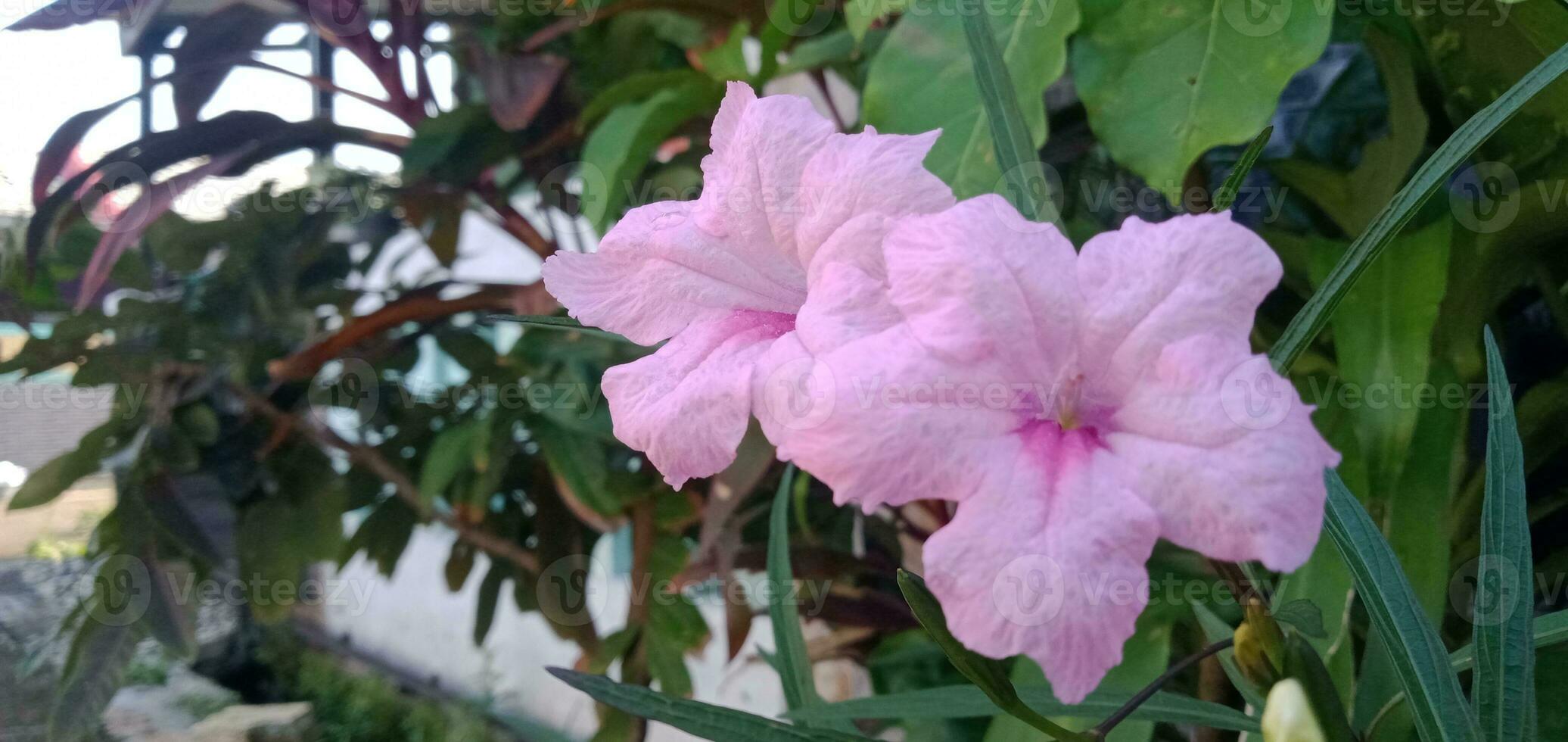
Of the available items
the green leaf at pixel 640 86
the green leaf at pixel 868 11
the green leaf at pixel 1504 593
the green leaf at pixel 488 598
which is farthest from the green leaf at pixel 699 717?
the green leaf at pixel 488 598

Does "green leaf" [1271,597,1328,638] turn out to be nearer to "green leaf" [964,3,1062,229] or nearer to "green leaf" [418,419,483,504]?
"green leaf" [964,3,1062,229]

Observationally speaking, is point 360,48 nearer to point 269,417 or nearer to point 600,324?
point 269,417

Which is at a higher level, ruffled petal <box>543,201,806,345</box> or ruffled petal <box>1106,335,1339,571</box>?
ruffled petal <box>543,201,806,345</box>

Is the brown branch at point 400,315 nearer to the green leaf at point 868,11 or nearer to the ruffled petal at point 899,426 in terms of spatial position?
the green leaf at point 868,11

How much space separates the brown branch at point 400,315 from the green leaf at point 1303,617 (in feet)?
2.04

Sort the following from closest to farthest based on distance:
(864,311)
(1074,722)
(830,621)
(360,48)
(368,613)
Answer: (864,311) → (1074,722) → (830,621) → (360,48) → (368,613)

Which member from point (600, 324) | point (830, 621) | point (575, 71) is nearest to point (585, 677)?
point (600, 324)

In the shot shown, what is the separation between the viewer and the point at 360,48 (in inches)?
35.9

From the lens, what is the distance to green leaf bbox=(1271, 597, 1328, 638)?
244mm

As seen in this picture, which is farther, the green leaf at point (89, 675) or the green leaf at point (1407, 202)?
the green leaf at point (89, 675)

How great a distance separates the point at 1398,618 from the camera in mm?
259

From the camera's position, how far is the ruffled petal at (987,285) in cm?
18

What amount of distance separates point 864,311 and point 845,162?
37 mm

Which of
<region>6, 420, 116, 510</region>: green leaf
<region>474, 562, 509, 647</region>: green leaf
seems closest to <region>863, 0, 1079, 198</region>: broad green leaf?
<region>474, 562, 509, 647</region>: green leaf
